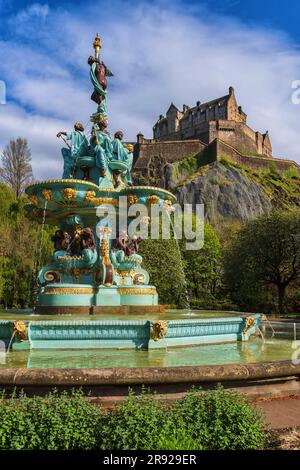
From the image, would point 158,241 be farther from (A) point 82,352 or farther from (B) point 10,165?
(A) point 82,352

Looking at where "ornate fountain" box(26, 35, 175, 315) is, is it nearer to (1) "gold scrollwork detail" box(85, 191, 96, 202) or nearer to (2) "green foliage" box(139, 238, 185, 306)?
(1) "gold scrollwork detail" box(85, 191, 96, 202)

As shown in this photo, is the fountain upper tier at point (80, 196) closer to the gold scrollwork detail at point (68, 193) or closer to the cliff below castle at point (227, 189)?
the gold scrollwork detail at point (68, 193)

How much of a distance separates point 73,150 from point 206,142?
303ft

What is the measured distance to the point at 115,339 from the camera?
912 centimetres

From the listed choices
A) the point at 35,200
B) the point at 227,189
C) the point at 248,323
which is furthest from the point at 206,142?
the point at 248,323

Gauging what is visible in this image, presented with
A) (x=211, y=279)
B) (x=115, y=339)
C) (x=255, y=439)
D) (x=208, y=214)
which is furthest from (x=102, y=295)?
(x=208, y=214)

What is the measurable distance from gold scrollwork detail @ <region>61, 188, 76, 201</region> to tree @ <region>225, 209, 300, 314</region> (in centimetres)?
2959

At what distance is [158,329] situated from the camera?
29.2ft

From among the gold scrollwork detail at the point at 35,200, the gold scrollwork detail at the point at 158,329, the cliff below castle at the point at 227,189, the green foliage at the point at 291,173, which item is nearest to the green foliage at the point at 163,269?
the gold scrollwork detail at the point at 35,200

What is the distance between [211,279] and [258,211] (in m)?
42.9

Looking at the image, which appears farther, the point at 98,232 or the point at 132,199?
the point at 98,232

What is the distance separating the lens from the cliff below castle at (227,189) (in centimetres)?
8625

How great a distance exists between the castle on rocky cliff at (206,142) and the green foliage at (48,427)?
86.9 m

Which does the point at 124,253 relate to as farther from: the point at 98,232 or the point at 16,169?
the point at 16,169
